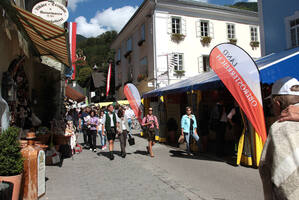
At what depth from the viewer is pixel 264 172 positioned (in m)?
1.87

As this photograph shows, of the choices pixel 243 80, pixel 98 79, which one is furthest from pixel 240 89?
pixel 98 79

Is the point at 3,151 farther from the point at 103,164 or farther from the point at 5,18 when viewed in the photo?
the point at 103,164

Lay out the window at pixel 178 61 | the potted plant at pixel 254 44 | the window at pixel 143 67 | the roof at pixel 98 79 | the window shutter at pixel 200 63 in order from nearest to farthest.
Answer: the window at pixel 178 61 → the window shutter at pixel 200 63 → the window at pixel 143 67 → the potted plant at pixel 254 44 → the roof at pixel 98 79

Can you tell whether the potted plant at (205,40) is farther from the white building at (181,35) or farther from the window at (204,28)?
the window at (204,28)

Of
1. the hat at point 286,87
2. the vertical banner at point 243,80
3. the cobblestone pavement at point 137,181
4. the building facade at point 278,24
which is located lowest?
the cobblestone pavement at point 137,181

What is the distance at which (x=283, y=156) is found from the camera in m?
1.63

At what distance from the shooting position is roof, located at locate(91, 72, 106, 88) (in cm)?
5038

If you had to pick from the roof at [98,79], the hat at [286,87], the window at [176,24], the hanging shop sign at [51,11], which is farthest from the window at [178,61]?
the roof at [98,79]

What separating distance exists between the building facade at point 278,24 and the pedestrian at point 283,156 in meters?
11.0

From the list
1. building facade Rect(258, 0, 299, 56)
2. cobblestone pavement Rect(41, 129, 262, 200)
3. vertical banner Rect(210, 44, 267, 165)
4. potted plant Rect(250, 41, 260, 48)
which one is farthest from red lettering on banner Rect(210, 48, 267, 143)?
potted plant Rect(250, 41, 260, 48)

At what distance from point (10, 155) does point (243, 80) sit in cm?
530

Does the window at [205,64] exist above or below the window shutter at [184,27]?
below

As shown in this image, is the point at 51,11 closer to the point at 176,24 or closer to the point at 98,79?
the point at 176,24

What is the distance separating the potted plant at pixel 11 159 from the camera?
3.70 m
